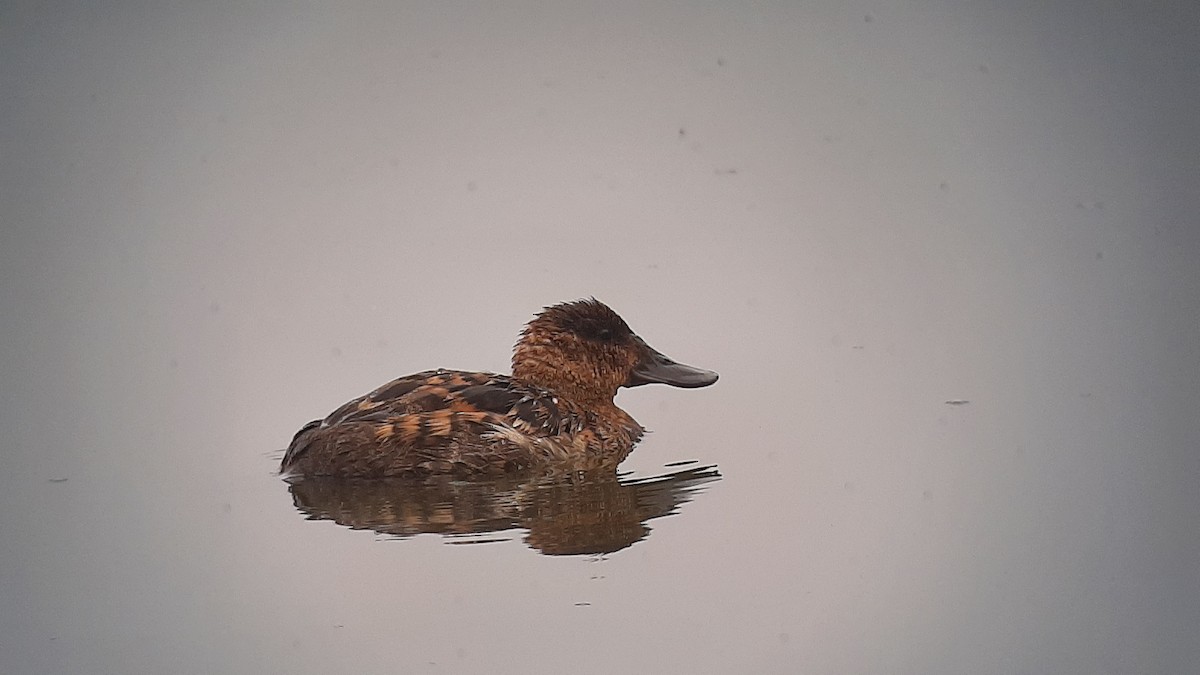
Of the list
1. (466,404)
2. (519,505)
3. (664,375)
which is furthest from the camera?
(664,375)

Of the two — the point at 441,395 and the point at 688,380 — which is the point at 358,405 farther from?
the point at 688,380

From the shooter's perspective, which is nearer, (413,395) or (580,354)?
(413,395)

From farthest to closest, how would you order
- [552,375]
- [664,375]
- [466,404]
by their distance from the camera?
[664,375] < [552,375] < [466,404]

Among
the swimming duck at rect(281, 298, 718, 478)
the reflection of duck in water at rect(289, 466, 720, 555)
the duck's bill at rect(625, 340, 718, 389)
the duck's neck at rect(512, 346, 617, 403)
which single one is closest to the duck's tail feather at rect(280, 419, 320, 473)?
the swimming duck at rect(281, 298, 718, 478)

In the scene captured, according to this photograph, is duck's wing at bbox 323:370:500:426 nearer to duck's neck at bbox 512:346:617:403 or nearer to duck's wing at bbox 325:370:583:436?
duck's wing at bbox 325:370:583:436

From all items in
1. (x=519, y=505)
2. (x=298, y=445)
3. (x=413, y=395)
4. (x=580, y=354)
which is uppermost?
(x=580, y=354)

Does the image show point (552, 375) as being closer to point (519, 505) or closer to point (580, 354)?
point (580, 354)

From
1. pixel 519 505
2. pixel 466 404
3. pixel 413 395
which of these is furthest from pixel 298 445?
pixel 519 505
